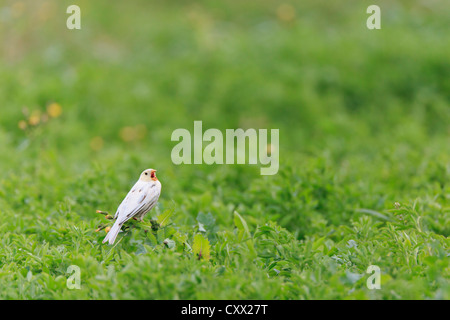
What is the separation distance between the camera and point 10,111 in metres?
7.31

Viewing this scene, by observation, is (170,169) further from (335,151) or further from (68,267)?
(68,267)

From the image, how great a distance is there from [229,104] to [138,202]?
5230 mm

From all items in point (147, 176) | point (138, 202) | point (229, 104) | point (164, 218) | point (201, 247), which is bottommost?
point (201, 247)

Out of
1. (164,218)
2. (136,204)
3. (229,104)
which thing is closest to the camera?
(136,204)

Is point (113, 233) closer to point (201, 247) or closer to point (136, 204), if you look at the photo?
point (136, 204)

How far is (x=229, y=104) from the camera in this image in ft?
27.1

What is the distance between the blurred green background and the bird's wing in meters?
0.84

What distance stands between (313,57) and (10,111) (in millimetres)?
4282

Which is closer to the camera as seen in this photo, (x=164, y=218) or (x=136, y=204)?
(x=136, y=204)

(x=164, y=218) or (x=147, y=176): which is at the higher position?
(x=147, y=176)

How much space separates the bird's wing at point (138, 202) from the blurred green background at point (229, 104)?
841mm

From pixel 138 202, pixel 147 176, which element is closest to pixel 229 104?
pixel 147 176

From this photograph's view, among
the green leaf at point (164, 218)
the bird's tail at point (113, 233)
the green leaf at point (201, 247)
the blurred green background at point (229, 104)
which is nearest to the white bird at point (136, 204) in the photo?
the bird's tail at point (113, 233)

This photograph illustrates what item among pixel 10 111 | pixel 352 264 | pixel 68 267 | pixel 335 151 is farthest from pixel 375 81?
pixel 68 267
